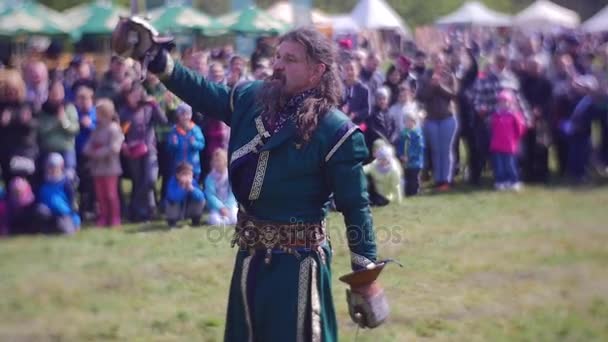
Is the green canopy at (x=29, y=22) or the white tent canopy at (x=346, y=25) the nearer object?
the green canopy at (x=29, y=22)

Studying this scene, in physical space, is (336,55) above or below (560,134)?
above

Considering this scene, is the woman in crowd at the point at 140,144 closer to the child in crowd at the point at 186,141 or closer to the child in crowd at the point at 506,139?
the child in crowd at the point at 186,141

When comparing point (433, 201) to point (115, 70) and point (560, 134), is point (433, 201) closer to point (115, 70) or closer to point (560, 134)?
point (560, 134)

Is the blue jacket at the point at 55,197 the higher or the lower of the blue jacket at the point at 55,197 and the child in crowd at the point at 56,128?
the lower

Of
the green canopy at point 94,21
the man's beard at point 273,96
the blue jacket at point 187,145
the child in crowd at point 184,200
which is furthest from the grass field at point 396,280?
the green canopy at point 94,21

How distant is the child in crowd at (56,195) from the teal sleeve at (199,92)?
5.72 m

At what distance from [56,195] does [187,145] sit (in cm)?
140

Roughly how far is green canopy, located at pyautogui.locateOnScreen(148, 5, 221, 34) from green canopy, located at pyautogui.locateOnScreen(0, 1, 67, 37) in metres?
3.30

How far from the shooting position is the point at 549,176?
12.9 metres

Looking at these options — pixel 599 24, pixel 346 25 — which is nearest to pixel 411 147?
pixel 346 25

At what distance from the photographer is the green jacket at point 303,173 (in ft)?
12.4

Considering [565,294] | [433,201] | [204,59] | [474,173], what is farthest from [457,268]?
[474,173]

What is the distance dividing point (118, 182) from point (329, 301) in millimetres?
6391

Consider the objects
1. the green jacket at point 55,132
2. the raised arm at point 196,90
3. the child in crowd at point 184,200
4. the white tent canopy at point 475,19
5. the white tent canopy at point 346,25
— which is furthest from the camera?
the white tent canopy at point 475,19
